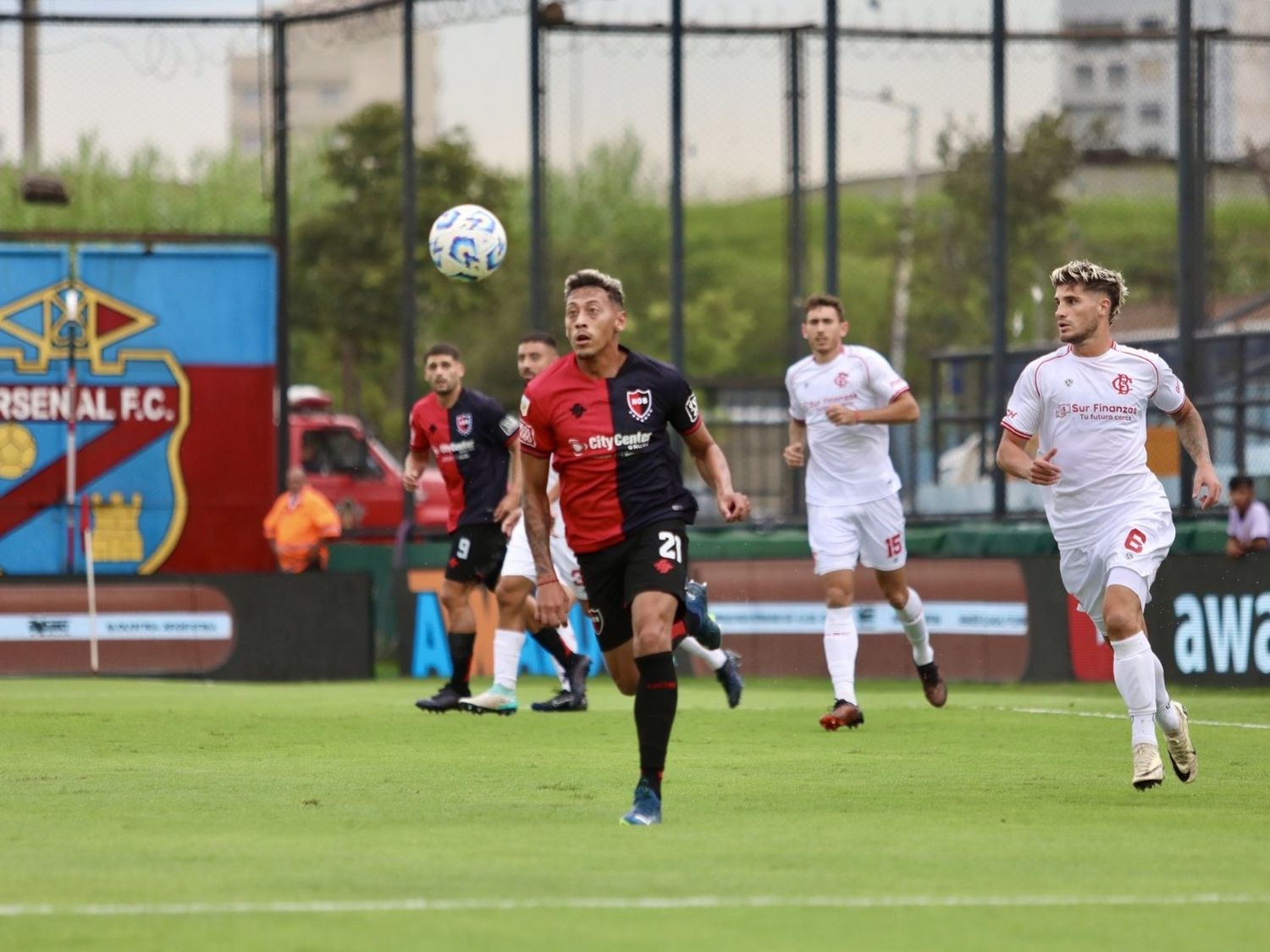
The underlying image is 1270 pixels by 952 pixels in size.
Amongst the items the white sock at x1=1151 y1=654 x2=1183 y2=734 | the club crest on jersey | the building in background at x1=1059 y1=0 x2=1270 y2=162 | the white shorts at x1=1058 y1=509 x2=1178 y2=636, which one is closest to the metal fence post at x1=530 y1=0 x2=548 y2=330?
the building in background at x1=1059 y1=0 x2=1270 y2=162

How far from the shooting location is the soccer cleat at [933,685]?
14992mm

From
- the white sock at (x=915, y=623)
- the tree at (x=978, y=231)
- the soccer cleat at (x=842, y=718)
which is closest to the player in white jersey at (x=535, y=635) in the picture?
the soccer cleat at (x=842, y=718)

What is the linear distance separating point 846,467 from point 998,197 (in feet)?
20.9

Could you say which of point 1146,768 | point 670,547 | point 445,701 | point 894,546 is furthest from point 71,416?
point 1146,768

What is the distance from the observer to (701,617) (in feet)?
41.9

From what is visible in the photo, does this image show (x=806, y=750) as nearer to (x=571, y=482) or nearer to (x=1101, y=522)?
(x=1101, y=522)

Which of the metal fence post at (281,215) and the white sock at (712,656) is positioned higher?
the metal fence post at (281,215)

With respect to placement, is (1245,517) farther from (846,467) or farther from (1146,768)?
(1146,768)

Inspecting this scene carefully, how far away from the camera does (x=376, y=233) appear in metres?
45.9

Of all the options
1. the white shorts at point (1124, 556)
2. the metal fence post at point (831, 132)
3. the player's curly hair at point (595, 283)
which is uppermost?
the metal fence post at point (831, 132)

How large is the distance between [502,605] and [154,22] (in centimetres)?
1087

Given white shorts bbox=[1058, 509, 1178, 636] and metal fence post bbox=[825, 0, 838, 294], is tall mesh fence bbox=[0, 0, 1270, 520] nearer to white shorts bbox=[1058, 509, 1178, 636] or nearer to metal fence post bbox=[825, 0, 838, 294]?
metal fence post bbox=[825, 0, 838, 294]

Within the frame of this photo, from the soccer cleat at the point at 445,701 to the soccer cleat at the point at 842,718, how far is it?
2607 mm

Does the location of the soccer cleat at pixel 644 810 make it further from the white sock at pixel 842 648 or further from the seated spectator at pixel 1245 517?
the seated spectator at pixel 1245 517
